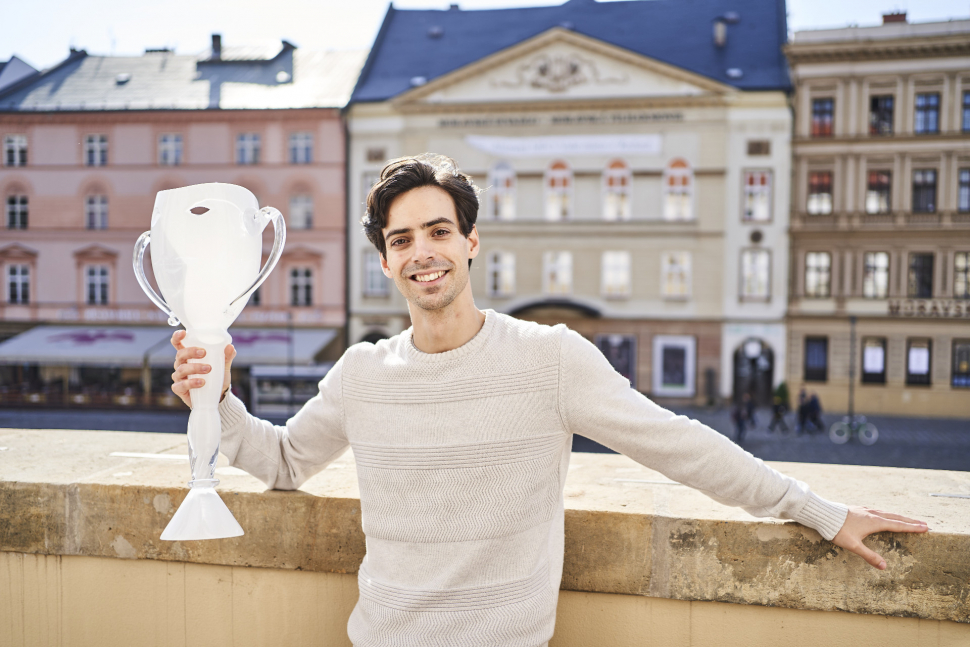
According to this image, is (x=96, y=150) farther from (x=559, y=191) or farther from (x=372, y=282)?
(x=559, y=191)

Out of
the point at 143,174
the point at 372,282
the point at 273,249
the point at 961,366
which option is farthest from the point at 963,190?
the point at 143,174

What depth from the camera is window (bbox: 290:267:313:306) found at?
74.4ft

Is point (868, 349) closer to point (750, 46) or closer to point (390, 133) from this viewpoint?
point (750, 46)

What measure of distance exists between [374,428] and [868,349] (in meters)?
22.1

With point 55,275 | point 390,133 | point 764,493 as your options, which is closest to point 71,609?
point 764,493

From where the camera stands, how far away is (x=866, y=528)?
1.49 m

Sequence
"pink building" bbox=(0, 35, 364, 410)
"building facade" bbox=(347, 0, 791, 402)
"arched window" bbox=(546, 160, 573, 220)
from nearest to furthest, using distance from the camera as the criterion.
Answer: "building facade" bbox=(347, 0, 791, 402) → "arched window" bbox=(546, 160, 573, 220) → "pink building" bbox=(0, 35, 364, 410)

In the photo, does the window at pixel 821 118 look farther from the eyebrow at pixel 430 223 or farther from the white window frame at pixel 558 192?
the eyebrow at pixel 430 223

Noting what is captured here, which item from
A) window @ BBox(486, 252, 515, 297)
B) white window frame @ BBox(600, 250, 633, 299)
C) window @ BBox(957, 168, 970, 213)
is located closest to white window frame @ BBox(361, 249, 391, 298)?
window @ BBox(486, 252, 515, 297)

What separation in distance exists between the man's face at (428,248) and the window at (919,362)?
2233cm

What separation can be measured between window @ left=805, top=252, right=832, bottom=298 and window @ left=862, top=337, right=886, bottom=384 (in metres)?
1.94

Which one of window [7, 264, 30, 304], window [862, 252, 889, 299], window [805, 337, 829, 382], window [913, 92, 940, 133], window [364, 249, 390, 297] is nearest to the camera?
window [913, 92, 940, 133]

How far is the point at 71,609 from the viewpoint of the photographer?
1.85m

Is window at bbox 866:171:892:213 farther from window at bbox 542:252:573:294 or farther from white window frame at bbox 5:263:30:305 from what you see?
white window frame at bbox 5:263:30:305
